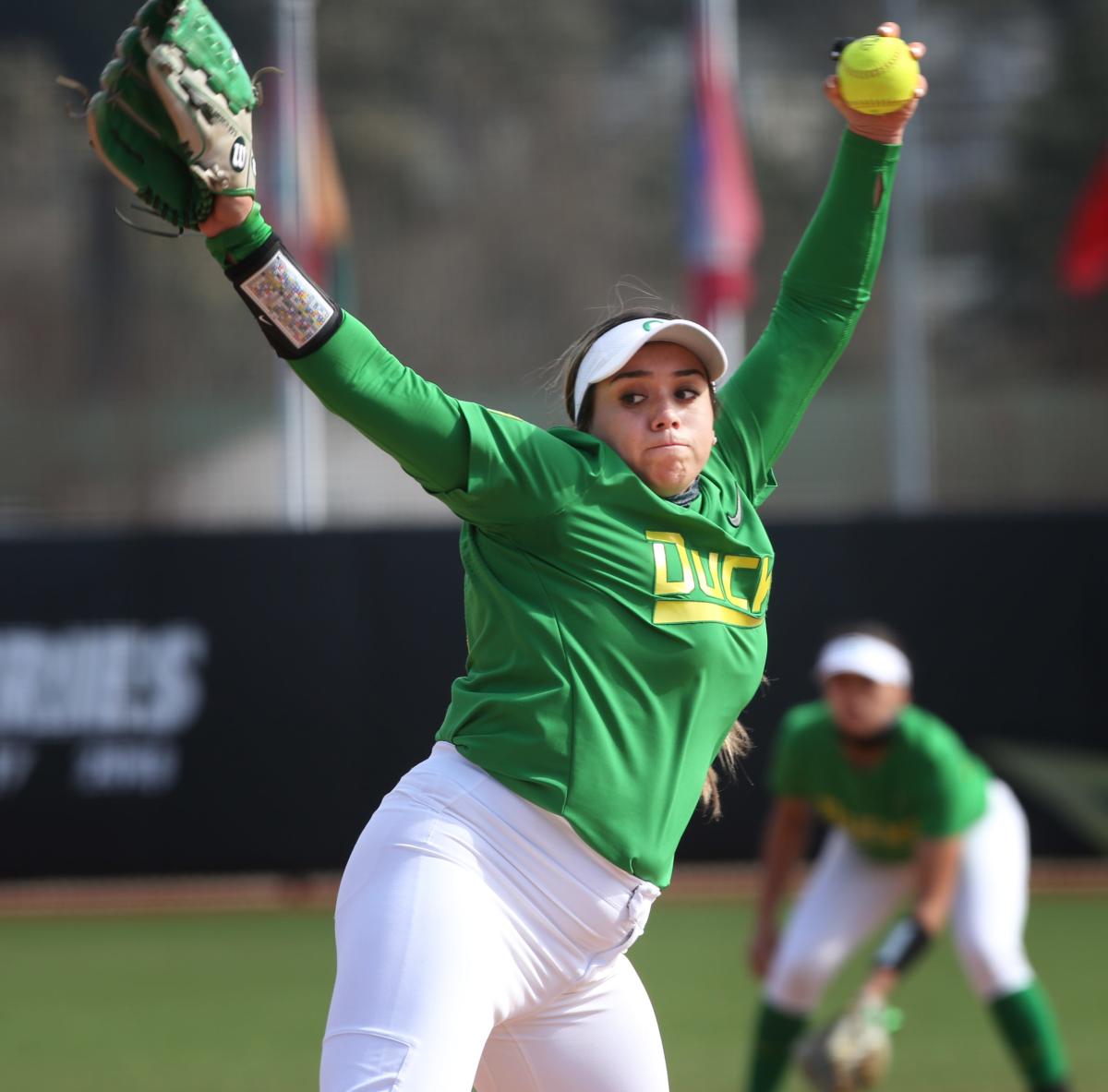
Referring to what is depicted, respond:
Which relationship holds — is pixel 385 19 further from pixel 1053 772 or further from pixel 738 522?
pixel 738 522

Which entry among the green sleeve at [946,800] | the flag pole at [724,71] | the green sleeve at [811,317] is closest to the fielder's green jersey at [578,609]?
the green sleeve at [811,317]

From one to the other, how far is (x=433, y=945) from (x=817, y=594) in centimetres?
836

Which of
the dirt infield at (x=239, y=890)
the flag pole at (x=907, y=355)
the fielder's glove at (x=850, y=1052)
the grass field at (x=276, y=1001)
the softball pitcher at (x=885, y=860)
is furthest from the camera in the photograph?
the flag pole at (x=907, y=355)

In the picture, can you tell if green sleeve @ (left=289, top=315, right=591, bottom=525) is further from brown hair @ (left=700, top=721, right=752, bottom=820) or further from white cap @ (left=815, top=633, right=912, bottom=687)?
white cap @ (left=815, top=633, right=912, bottom=687)

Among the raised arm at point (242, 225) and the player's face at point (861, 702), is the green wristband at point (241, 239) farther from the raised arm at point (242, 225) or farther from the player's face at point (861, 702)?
the player's face at point (861, 702)

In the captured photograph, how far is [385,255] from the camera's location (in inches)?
702

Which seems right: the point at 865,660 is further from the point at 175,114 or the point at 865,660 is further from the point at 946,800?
the point at 175,114

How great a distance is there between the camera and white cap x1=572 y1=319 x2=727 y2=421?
3.16 metres

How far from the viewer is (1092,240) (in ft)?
50.1

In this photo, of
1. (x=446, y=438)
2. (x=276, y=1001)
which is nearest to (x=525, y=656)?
(x=446, y=438)

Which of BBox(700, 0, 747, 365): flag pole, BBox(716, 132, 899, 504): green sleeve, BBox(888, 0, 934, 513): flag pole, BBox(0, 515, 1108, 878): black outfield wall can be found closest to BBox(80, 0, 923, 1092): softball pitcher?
BBox(716, 132, 899, 504): green sleeve

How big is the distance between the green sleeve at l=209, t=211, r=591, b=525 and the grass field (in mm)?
3870

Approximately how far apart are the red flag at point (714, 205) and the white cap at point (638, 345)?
11171 mm

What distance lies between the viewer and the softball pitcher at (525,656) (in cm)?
290
